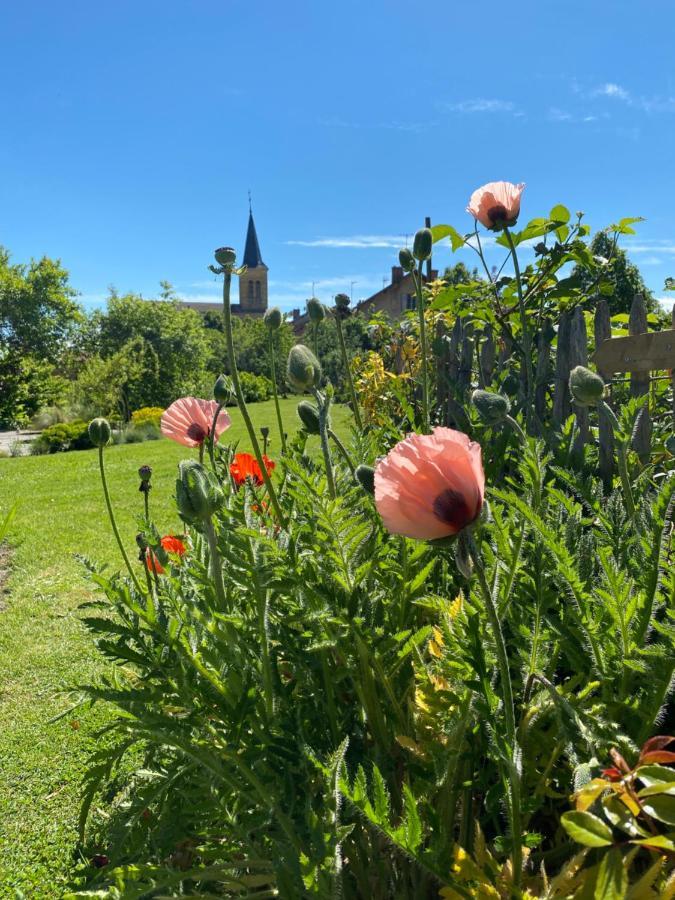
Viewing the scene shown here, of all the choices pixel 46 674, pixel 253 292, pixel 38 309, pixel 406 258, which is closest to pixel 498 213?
pixel 406 258

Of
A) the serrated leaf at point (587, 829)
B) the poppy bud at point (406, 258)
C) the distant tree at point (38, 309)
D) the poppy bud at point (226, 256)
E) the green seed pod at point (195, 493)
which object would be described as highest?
the distant tree at point (38, 309)

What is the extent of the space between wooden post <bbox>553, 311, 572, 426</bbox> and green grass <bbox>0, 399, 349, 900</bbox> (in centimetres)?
141

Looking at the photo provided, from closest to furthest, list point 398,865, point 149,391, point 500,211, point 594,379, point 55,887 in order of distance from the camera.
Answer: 1. point 398,865
2. point 594,379
3. point 55,887
4. point 500,211
5. point 149,391

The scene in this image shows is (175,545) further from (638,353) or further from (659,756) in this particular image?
(638,353)

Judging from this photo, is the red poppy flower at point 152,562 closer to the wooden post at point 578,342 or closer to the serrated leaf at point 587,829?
the serrated leaf at point 587,829

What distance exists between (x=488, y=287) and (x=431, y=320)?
149cm

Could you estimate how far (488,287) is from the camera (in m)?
2.90

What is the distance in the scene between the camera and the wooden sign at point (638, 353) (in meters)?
2.01

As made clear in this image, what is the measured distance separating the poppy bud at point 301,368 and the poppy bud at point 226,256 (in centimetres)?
17

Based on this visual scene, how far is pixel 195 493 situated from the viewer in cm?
86

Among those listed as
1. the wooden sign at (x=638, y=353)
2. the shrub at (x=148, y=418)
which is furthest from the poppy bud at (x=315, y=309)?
the shrub at (x=148, y=418)

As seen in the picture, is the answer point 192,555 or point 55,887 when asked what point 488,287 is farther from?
point 55,887

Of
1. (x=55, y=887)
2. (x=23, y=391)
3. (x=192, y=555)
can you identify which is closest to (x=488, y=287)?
(x=192, y=555)

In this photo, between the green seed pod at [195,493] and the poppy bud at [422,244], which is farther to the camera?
the poppy bud at [422,244]
